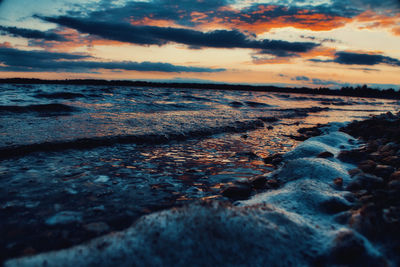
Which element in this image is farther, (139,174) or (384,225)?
(139,174)

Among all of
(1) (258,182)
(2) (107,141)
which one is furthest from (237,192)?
(2) (107,141)

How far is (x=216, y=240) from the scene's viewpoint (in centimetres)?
148

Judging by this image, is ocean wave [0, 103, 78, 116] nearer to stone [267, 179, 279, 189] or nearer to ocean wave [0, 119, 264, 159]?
ocean wave [0, 119, 264, 159]

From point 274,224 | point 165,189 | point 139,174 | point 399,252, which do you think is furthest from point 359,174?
point 139,174

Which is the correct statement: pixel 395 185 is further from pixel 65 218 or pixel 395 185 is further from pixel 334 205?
pixel 65 218

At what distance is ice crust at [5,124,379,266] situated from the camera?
1362mm

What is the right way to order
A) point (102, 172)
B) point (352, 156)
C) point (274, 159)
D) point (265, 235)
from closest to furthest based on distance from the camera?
point (265, 235), point (102, 172), point (352, 156), point (274, 159)

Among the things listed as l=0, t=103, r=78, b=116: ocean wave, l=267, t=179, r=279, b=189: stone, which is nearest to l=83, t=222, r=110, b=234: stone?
l=267, t=179, r=279, b=189: stone

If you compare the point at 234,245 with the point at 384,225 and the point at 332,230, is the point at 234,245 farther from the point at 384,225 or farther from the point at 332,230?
the point at 384,225

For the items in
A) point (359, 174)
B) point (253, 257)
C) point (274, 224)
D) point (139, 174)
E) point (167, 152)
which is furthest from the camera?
point (167, 152)

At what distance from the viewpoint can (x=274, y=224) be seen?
171cm

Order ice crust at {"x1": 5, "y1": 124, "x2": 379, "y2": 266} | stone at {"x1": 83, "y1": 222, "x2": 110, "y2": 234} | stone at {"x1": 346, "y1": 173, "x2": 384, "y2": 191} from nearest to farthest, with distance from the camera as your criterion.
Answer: ice crust at {"x1": 5, "y1": 124, "x2": 379, "y2": 266} < stone at {"x1": 83, "y1": 222, "x2": 110, "y2": 234} < stone at {"x1": 346, "y1": 173, "x2": 384, "y2": 191}

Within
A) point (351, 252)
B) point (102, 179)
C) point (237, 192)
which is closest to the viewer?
point (351, 252)

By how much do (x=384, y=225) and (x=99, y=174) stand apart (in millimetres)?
2860
